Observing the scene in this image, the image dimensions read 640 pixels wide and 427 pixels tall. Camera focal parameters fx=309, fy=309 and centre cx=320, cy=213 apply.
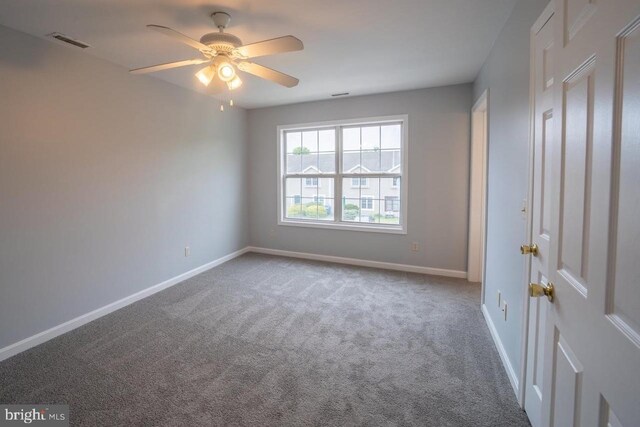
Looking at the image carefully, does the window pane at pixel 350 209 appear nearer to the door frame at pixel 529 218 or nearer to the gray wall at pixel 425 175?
the gray wall at pixel 425 175

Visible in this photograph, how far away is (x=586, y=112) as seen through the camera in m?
0.80

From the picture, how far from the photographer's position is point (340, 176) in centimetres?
472

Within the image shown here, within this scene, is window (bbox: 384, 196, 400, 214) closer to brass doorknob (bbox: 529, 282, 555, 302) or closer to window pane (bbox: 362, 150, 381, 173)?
window pane (bbox: 362, 150, 381, 173)

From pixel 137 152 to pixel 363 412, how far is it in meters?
3.19

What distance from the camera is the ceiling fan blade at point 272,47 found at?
1806mm

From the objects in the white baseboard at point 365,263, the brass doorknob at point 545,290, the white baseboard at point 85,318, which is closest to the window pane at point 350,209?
the white baseboard at point 365,263

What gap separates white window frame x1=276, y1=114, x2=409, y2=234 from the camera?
4223 mm

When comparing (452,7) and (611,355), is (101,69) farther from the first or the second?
(611,355)

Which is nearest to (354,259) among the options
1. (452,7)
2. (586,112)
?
(452,7)

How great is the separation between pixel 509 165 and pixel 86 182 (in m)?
3.51

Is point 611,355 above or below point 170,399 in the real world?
above

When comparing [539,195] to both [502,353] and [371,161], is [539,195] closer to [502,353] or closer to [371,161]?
[502,353]

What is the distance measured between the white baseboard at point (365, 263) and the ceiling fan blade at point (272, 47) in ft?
10.7

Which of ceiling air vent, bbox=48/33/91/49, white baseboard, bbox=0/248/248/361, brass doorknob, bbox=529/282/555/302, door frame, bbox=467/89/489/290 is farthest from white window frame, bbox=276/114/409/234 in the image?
→ brass doorknob, bbox=529/282/555/302
